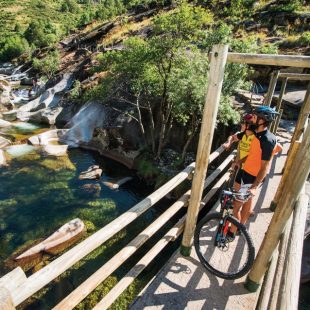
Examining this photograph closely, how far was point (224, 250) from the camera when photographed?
4.28 metres

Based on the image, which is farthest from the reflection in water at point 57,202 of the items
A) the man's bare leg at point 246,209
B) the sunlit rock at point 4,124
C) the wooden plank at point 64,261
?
the wooden plank at point 64,261

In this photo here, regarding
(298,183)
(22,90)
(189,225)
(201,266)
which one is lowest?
(22,90)

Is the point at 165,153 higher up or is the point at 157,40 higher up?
the point at 157,40

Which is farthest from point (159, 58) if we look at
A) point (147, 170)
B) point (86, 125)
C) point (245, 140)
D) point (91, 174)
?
point (245, 140)

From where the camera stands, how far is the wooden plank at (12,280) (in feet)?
5.64

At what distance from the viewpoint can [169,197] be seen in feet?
44.4

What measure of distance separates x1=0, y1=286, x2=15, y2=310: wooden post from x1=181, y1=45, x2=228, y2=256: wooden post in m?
2.58

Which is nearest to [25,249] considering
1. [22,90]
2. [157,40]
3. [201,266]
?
[201,266]

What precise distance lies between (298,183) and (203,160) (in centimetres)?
121

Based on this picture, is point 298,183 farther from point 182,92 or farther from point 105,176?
point 105,176

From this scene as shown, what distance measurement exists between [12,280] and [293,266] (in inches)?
87.9

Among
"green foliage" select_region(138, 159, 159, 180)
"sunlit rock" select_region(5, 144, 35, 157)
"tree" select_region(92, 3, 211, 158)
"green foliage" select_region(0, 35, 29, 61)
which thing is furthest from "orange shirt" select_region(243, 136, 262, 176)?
"green foliage" select_region(0, 35, 29, 61)

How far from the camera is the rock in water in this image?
15273mm

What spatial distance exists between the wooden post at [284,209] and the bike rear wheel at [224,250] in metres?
0.19
